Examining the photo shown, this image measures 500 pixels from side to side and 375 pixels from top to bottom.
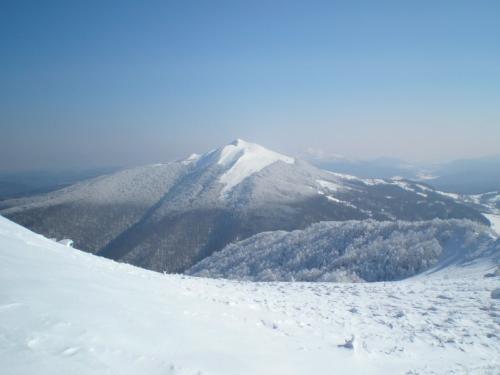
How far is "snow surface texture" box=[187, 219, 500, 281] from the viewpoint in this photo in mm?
43781

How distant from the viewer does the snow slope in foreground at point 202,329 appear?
627cm

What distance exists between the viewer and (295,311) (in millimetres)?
14430

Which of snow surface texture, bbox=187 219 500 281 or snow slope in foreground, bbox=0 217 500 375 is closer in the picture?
snow slope in foreground, bbox=0 217 500 375

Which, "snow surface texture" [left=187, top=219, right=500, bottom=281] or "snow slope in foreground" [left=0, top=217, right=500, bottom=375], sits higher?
"snow slope in foreground" [left=0, top=217, right=500, bottom=375]

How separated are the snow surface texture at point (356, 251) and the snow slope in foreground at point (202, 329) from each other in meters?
21.4

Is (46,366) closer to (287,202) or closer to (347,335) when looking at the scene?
A: (347,335)

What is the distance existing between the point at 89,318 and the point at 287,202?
188 metres

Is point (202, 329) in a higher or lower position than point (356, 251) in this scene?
higher

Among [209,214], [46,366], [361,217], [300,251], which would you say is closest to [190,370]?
[46,366]

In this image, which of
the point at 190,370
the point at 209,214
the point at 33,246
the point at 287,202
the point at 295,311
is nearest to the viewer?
the point at 190,370

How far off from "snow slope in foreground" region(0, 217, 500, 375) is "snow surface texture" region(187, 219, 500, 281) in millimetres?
21362

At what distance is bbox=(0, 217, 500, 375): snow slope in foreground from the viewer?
6.27 m

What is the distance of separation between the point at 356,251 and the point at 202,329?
5181 centimetres

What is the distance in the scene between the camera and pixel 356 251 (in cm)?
5666
